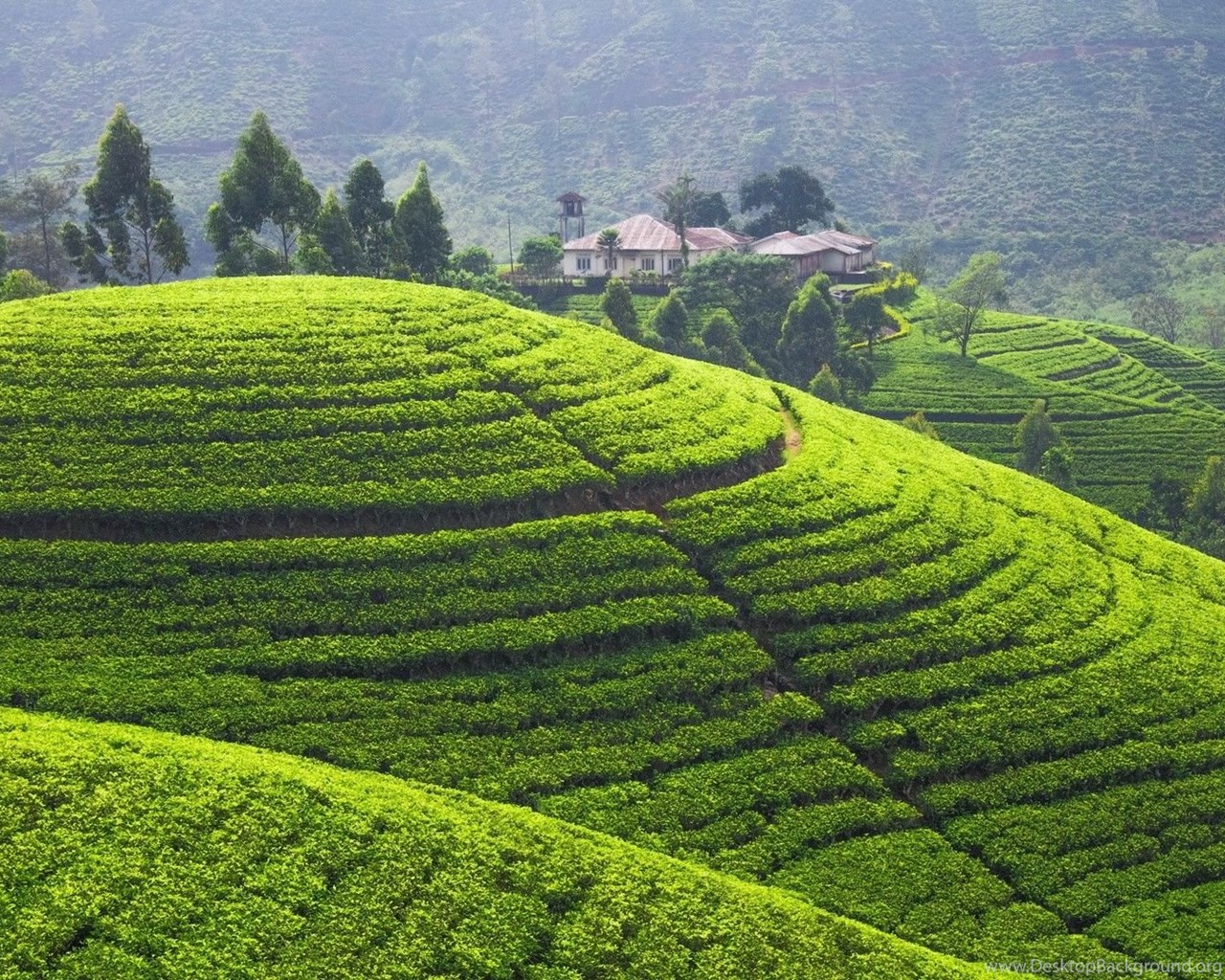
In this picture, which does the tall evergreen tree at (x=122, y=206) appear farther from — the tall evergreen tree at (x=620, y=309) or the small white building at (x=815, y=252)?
the small white building at (x=815, y=252)

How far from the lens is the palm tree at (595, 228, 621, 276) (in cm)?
8812

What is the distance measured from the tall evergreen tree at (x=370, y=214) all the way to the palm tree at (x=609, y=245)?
97.5 ft

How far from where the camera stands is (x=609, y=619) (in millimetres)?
30250

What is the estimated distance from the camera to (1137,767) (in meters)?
29.5

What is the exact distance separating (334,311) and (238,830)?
19929mm

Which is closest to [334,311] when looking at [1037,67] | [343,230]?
[343,230]

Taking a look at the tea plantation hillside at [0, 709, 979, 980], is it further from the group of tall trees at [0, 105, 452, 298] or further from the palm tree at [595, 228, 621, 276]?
the palm tree at [595, 228, 621, 276]

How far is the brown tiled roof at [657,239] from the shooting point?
295 ft

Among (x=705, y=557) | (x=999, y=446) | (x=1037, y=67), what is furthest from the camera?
(x=1037, y=67)

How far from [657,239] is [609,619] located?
64.6m

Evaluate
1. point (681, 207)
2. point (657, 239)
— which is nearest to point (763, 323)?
point (657, 239)

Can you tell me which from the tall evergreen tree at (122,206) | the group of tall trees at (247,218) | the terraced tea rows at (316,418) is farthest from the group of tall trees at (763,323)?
the terraced tea rows at (316,418)

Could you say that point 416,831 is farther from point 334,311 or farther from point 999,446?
point 999,446

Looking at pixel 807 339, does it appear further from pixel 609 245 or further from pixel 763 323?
pixel 609 245
